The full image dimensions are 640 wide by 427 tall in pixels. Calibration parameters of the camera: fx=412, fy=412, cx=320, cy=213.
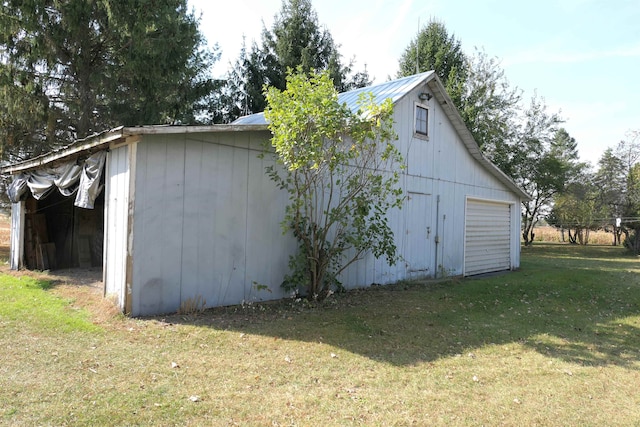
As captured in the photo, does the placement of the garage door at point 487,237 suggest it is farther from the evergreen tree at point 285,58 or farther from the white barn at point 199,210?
the evergreen tree at point 285,58

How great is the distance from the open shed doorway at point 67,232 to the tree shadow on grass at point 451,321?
7.08 metres

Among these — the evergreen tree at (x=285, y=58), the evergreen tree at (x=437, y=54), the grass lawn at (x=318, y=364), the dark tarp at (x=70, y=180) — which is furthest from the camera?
the evergreen tree at (x=437, y=54)

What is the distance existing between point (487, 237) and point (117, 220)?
10961 millimetres

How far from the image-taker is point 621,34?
9.30 meters

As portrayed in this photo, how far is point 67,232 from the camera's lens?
39.1 feet

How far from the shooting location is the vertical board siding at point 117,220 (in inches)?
246

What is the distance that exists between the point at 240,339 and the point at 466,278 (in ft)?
27.2

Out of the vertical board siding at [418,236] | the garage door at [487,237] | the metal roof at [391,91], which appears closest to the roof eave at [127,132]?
the metal roof at [391,91]

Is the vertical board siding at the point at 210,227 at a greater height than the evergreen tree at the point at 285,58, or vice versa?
the evergreen tree at the point at 285,58

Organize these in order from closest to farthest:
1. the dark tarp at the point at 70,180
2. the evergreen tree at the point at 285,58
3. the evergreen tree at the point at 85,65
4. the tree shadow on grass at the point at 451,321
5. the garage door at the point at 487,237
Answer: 1. the tree shadow on grass at the point at 451,321
2. the dark tarp at the point at 70,180
3. the evergreen tree at the point at 85,65
4. the garage door at the point at 487,237
5. the evergreen tree at the point at 285,58

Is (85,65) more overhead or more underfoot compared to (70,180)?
more overhead

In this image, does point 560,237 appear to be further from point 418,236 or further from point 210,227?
point 210,227

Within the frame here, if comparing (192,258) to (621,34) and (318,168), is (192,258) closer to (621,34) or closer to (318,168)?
(318,168)

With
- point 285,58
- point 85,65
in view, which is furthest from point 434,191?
point 285,58
